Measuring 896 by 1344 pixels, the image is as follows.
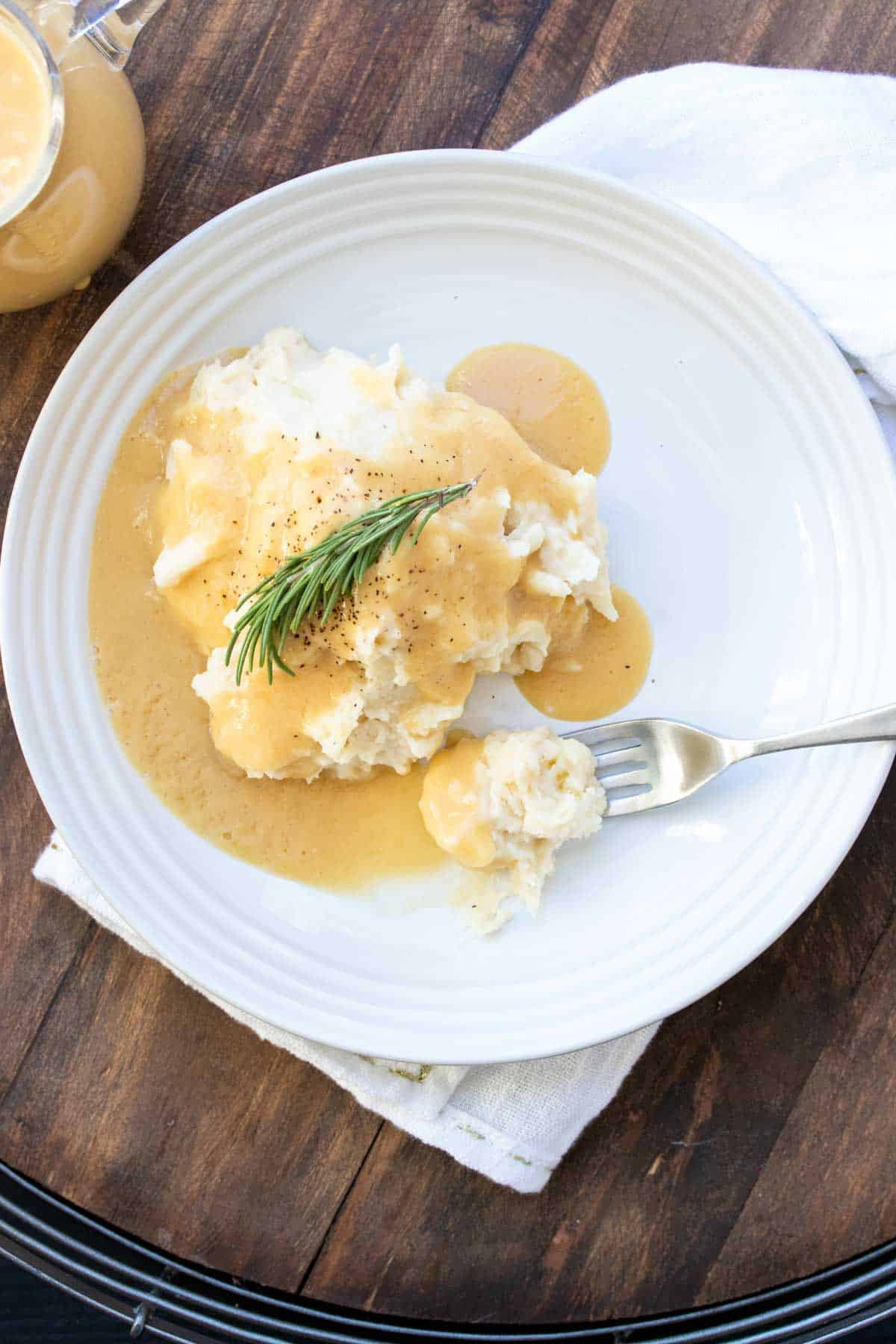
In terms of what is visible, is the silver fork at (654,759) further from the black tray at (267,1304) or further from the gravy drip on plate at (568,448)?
the black tray at (267,1304)

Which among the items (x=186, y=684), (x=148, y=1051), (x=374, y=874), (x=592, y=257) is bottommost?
(x=148, y=1051)

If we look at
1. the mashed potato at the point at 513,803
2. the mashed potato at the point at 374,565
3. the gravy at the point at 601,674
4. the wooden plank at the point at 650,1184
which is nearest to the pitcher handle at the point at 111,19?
the mashed potato at the point at 374,565

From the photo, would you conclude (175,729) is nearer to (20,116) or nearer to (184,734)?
(184,734)

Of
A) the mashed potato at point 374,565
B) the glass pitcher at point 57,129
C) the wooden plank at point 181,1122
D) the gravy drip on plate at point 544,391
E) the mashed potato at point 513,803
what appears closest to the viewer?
the glass pitcher at point 57,129

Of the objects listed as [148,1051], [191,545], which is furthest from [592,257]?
[148,1051]

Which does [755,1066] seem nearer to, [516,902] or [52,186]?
[516,902]

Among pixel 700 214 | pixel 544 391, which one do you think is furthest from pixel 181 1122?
pixel 700 214
